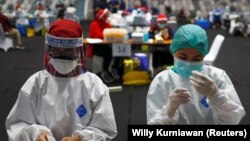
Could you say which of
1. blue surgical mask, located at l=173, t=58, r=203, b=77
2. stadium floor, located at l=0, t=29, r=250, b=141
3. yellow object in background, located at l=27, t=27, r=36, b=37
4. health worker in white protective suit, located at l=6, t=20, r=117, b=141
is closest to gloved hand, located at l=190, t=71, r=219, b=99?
blue surgical mask, located at l=173, t=58, r=203, b=77

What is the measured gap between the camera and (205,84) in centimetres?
165

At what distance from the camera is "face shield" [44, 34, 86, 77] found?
193 centimetres

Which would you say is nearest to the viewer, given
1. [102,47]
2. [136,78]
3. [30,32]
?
[136,78]

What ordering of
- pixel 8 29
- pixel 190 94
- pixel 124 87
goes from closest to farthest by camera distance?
pixel 190 94, pixel 124 87, pixel 8 29

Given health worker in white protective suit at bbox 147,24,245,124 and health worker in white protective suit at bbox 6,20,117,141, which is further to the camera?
health worker in white protective suit at bbox 6,20,117,141

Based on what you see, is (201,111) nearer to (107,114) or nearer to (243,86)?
(107,114)

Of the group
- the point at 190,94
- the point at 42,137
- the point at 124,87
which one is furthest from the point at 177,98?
the point at 124,87

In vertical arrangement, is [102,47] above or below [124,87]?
above

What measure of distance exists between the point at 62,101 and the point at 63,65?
0.16 m

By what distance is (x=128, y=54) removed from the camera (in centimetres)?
631

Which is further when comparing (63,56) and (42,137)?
(63,56)

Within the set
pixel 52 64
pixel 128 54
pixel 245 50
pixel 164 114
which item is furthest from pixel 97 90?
pixel 245 50

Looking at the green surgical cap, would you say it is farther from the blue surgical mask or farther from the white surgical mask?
the white surgical mask

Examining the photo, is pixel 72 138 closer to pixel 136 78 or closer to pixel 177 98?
pixel 177 98
